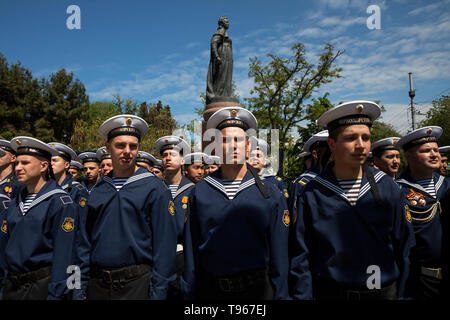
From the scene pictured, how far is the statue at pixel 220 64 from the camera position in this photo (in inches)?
407

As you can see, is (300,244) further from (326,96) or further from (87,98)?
(87,98)


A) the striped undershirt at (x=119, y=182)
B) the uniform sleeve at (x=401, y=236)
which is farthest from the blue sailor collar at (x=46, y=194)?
the uniform sleeve at (x=401, y=236)

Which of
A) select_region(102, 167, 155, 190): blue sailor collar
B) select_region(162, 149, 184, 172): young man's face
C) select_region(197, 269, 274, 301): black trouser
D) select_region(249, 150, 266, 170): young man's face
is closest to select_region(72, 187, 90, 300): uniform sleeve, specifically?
select_region(102, 167, 155, 190): blue sailor collar

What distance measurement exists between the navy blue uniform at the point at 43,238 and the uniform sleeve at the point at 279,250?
82.4 inches

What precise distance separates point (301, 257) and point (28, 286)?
2.76 meters

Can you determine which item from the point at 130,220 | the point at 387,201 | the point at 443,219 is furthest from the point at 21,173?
the point at 443,219

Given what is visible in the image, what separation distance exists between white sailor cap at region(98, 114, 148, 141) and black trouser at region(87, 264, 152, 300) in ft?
4.75

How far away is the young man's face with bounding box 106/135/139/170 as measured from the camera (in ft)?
10.1

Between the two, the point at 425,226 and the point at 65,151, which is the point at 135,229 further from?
the point at 65,151

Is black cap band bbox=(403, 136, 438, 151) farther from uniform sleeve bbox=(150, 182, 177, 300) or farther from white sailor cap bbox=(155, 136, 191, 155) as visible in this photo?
white sailor cap bbox=(155, 136, 191, 155)

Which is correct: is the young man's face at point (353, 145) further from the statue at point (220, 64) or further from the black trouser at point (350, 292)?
the statue at point (220, 64)

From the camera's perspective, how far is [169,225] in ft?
9.39

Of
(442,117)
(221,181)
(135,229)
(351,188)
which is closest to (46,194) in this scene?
(135,229)

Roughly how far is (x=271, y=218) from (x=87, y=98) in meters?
40.2
